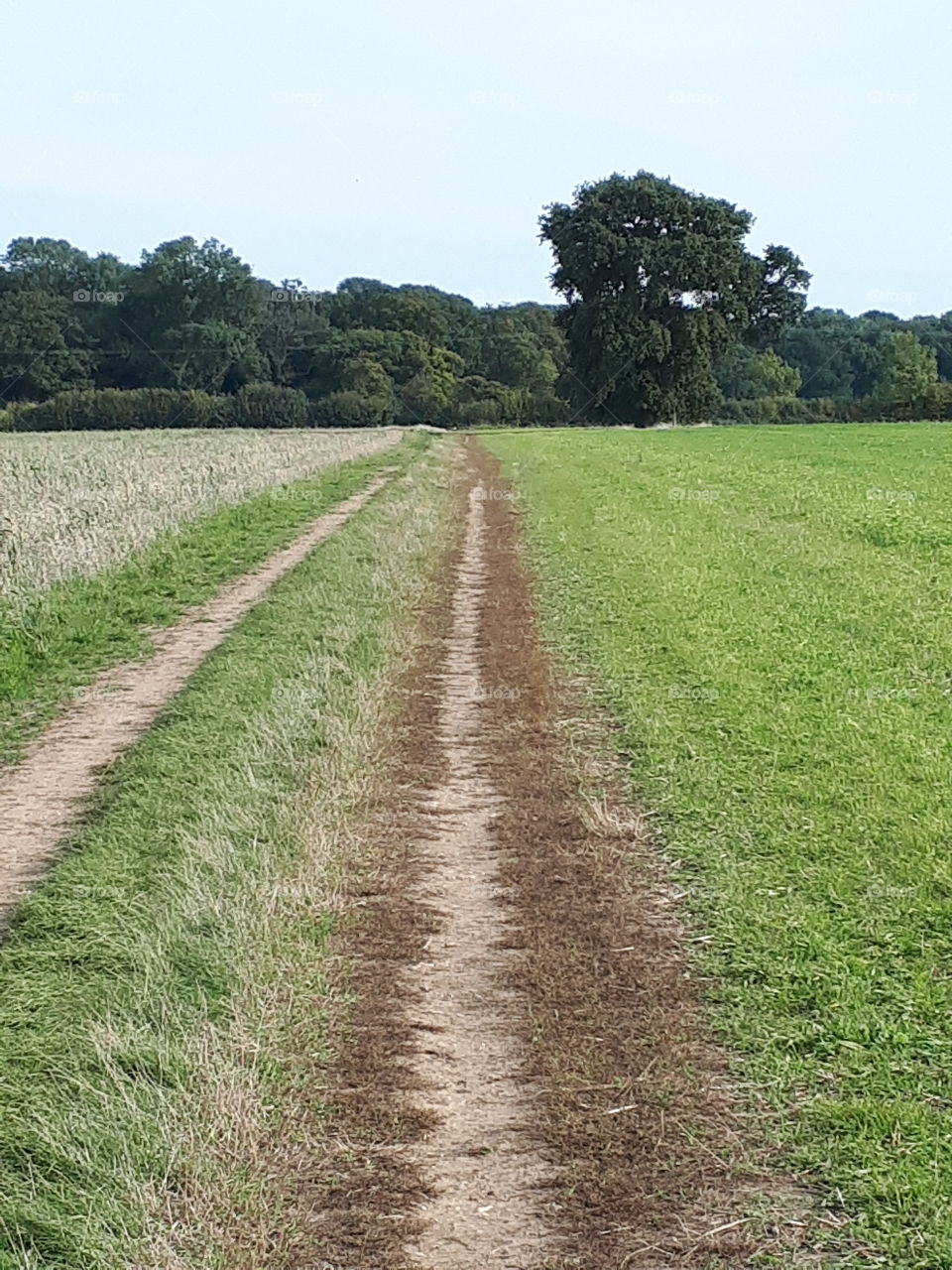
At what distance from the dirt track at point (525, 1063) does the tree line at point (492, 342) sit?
216 feet

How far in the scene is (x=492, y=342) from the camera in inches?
4407

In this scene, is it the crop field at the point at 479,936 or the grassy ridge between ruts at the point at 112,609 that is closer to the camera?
the crop field at the point at 479,936

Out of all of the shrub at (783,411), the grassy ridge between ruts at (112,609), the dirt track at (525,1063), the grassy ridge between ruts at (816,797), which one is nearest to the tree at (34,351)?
the shrub at (783,411)

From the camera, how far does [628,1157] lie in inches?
146

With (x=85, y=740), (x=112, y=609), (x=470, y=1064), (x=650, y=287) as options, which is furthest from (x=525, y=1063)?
(x=650, y=287)

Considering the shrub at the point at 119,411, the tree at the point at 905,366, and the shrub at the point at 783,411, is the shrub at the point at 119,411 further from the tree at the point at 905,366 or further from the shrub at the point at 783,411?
the tree at the point at 905,366

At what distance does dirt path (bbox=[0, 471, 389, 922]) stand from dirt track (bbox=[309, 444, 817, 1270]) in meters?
1.70

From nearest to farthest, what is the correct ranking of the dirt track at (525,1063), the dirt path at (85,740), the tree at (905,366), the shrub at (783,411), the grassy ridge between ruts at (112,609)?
the dirt track at (525,1063), the dirt path at (85,740), the grassy ridge between ruts at (112,609), the shrub at (783,411), the tree at (905,366)

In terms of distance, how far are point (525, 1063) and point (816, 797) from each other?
291 centimetres

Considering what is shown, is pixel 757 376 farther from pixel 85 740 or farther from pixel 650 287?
pixel 85 740

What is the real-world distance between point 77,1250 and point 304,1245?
0.58 metres

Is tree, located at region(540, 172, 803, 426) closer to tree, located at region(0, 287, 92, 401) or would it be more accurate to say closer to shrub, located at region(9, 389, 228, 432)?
shrub, located at region(9, 389, 228, 432)

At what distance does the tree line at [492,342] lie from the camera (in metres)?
70.9

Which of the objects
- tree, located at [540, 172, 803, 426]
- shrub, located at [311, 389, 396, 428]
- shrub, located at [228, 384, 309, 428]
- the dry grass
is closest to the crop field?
the dry grass
